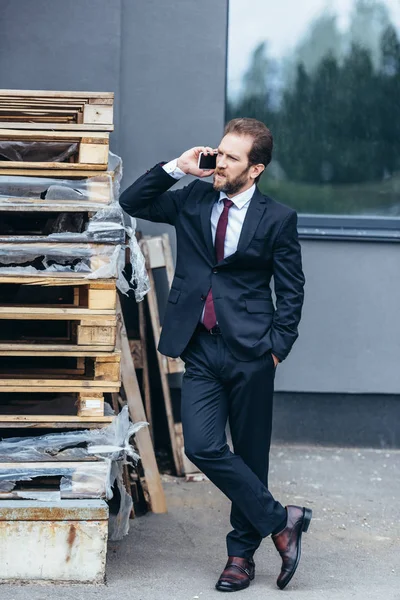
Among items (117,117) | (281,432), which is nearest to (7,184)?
(117,117)

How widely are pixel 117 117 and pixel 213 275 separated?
7.37 ft

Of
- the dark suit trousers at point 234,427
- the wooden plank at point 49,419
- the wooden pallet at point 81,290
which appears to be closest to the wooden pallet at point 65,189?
the wooden pallet at point 81,290

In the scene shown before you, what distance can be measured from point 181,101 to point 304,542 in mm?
2867

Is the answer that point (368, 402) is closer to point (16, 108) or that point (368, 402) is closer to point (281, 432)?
Result: point (281, 432)

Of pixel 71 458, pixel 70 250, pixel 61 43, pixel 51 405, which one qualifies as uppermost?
pixel 61 43

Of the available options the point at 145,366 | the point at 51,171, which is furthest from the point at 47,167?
the point at 145,366

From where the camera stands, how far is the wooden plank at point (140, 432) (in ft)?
18.3

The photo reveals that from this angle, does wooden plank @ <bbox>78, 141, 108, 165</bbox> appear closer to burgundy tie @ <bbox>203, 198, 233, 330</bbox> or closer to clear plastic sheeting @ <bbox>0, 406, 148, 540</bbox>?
burgundy tie @ <bbox>203, 198, 233, 330</bbox>

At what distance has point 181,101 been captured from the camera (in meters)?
6.45

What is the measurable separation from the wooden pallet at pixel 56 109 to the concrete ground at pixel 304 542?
80.3 inches

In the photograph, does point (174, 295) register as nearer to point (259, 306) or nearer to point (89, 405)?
point (259, 306)

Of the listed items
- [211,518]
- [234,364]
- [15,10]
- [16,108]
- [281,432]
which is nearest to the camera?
[234,364]

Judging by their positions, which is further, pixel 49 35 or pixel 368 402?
pixel 368 402

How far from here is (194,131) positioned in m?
6.46
